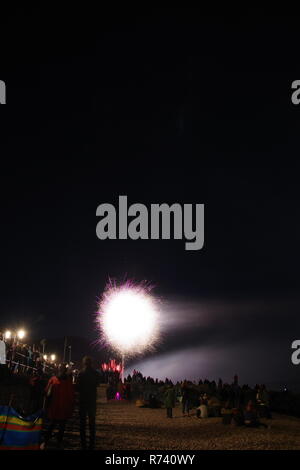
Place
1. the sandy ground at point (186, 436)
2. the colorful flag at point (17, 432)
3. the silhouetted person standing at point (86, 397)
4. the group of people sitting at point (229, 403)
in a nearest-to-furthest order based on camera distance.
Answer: the colorful flag at point (17, 432)
the silhouetted person standing at point (86, 397)
the sandy ground at point (186, 436)
the group of people sitting at point (229, 403)

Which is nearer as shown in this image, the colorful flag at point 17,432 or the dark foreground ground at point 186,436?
the colorful flag at point 17,432

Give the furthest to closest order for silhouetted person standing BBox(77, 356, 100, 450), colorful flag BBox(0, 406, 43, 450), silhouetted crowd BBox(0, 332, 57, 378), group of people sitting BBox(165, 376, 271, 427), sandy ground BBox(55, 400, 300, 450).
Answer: silhouetted crowd BBox(0, 332, 57, 378)
group of people sitting BBox(165, 376, 271, 427)
sandy ground BBox(55, 400, 300, 450)
silhouetted person standing BBox(77, 356, 100, 450)
colorful flag BBox(0, 406, 43, 450)

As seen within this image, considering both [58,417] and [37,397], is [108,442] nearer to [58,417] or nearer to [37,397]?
[58,417]

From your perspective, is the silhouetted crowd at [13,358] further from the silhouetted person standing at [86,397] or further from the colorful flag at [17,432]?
the colorful flag at [17,432]

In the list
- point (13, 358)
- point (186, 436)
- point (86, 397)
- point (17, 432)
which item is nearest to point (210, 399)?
point (186, 436)

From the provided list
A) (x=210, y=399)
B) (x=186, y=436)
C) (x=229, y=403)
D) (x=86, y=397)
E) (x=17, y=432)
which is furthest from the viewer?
(x=210, y=399)

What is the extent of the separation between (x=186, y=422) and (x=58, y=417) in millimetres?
10419

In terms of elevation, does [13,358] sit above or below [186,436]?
above

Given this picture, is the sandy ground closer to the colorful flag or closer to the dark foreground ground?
the dark foreground ground

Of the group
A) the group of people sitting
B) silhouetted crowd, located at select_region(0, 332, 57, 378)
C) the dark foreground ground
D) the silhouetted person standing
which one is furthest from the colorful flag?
silhouetted crowd, located at select_region(0, 332, 57, 378)

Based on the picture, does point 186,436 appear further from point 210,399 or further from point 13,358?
point 13,358

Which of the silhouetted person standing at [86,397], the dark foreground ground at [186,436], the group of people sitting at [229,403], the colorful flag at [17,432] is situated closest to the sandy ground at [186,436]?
the dark foreground ground at [186,436]
